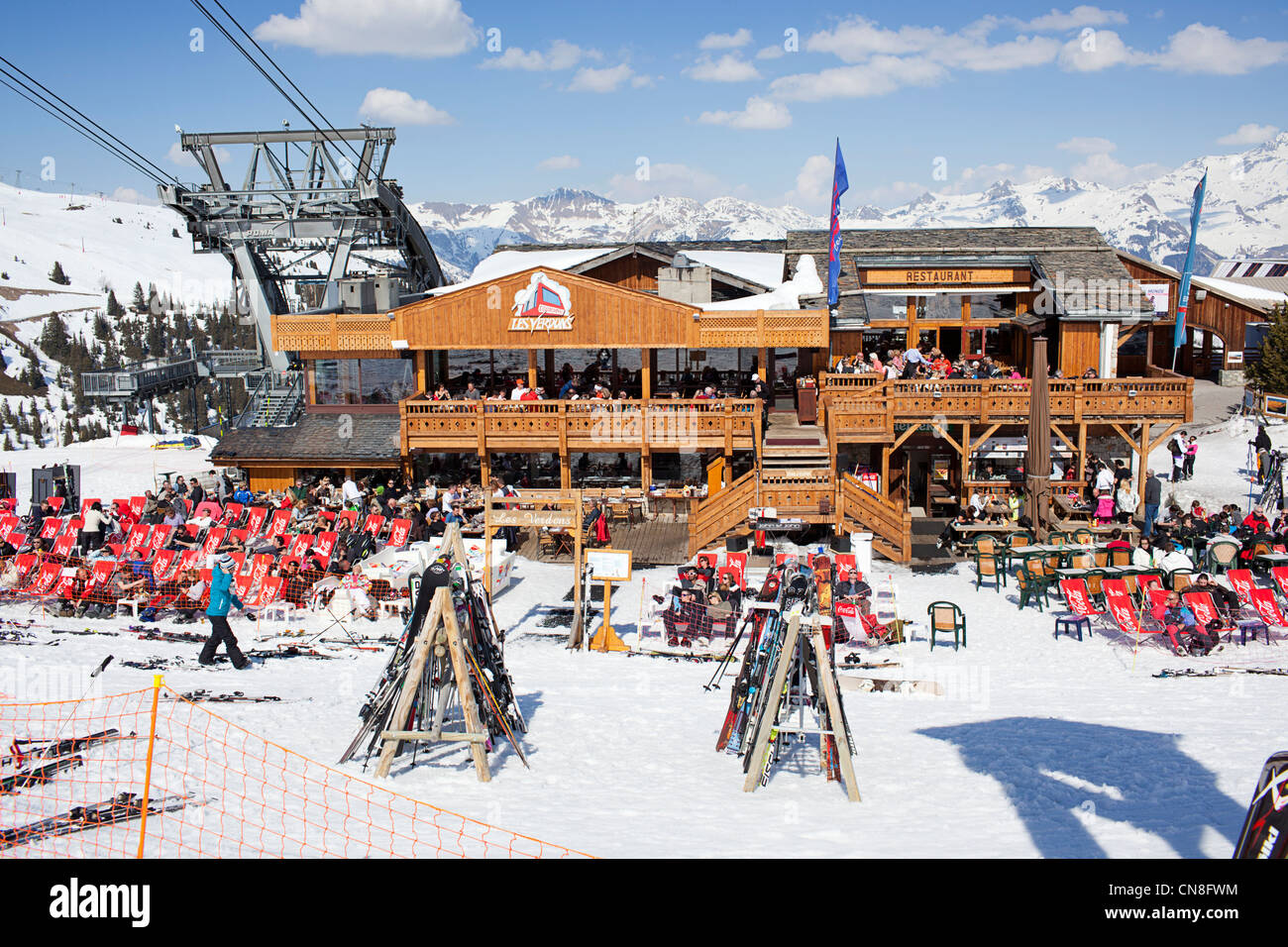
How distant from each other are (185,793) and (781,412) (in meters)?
19.4

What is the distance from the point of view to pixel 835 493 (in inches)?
795

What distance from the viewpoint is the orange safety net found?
7539 mm

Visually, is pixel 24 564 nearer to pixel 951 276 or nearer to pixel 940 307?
pixel 940 307

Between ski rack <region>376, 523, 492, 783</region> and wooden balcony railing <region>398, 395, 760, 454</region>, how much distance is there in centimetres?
1412

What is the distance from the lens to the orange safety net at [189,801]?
7.54m

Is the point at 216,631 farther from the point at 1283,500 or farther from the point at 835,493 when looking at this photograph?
the point at 1283,500

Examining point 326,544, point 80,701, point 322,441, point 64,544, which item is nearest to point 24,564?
point 64,544

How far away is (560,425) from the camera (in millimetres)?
23906

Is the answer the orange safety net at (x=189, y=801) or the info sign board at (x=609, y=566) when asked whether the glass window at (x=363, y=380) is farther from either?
the orange safety net at (x=189, y=801)

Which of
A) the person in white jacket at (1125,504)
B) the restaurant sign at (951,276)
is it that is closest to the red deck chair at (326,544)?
the person in white jacket at (1125,504)

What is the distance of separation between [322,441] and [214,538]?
657cm

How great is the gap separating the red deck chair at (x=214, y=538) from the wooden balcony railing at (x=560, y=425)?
5.60 meters

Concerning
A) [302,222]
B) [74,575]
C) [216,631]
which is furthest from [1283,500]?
[302,222]

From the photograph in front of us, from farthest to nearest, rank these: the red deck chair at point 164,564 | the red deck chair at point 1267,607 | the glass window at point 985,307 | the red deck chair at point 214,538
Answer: the glass window at point 985,307 < the red deck chair at point 214,538 < the red deck chair at point 164,564 < the red deck chair at point 1267,607
